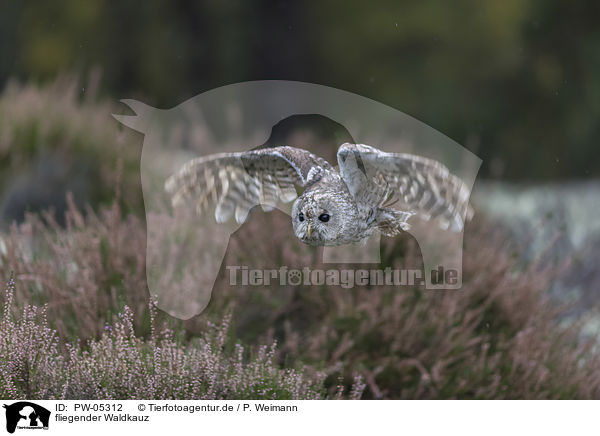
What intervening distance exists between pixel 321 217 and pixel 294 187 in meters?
0.34

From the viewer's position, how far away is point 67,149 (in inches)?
142

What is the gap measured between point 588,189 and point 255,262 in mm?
4347

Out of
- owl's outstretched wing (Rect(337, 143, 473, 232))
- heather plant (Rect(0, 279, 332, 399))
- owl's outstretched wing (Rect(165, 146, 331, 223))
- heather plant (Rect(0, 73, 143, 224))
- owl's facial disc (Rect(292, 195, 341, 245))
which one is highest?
Result: heather plant (Rect(0, 73, 143, 224))

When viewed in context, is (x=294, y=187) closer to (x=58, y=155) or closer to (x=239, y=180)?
(x=239, y=180)

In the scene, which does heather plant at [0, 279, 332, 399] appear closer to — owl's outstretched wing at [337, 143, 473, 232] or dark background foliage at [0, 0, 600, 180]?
owl's outstretched wing at [337, 143, 473, 232]

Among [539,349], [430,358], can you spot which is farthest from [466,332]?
[539,349]

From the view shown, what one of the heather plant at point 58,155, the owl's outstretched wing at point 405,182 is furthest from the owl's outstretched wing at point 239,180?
the heather plant at point 58,155

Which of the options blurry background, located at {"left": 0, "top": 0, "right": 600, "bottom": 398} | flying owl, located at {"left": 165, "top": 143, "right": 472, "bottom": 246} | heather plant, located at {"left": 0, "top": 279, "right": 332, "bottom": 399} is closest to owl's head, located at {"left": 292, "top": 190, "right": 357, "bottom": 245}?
flying owl, located at {"left": 165, "top": 143, "right": 472, "bottom": 246}

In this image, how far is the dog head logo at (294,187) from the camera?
1.42 meters

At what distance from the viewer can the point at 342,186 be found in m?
1.46

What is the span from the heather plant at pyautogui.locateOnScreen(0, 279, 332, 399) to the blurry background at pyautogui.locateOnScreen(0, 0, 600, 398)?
0.70 ft
